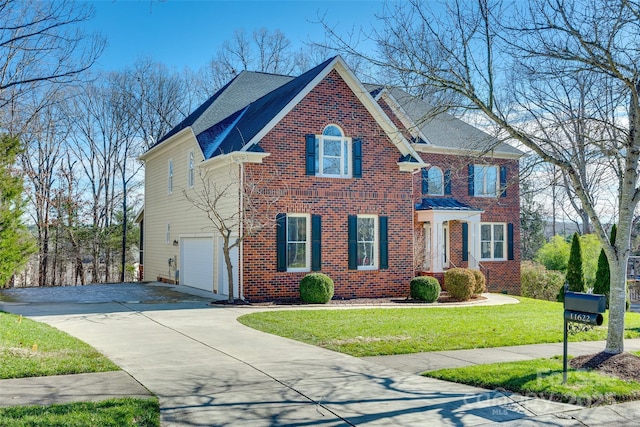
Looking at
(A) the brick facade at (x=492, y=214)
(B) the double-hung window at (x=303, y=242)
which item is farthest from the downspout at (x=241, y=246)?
(A) the brick facade at (x=492, y=214)

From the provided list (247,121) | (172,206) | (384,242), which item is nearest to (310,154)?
(247,121)

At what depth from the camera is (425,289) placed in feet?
63.9

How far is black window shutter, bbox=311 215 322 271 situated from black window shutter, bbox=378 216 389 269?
7.73 ft

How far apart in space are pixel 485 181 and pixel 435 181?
282 centimetres

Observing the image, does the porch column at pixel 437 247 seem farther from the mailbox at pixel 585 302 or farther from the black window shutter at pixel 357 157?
the mailbox at pixel 585 302

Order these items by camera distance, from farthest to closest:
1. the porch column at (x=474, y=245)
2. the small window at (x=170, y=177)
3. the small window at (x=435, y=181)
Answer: the small window at (x=170, y=177), the small window at (x=435, y=181), the porch column at (x=474, y=245)

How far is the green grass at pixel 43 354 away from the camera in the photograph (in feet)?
25.9

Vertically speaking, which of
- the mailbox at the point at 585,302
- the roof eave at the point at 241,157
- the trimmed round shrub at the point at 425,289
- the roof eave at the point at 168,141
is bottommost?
the trimmed round shrub at the point at 425,289

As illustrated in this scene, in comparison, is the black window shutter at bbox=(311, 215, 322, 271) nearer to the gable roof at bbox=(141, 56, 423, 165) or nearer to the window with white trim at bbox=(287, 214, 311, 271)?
the window with white trim at bbox=(287, 214, 311, 271)

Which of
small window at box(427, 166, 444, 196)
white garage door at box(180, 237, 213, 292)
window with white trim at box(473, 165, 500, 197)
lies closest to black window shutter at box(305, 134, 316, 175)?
white garage door at box(180, 237, 213, 292)

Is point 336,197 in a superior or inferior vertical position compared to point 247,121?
inferior

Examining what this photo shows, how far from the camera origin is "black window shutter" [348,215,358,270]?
1972 centimetres

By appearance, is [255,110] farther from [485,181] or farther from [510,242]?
[510,242]

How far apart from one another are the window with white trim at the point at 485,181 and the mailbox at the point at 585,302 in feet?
63.0
